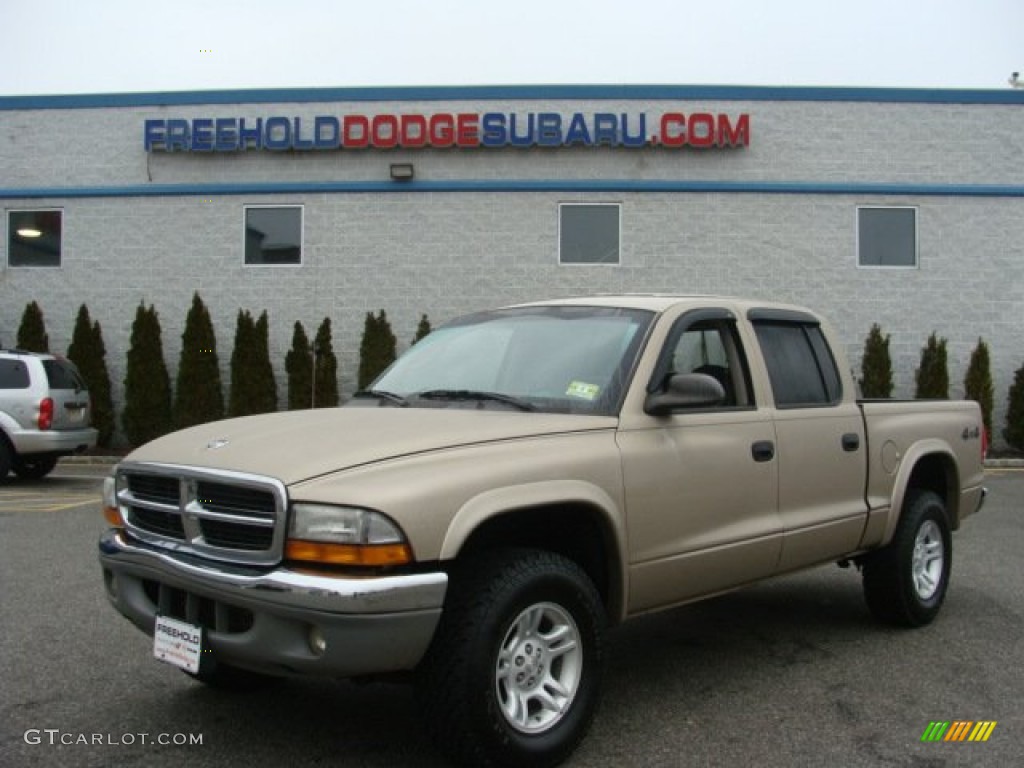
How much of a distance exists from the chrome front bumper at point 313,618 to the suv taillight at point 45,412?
10242mm

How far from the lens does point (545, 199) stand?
17.0 metres

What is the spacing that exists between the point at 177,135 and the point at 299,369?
4798 millimetres

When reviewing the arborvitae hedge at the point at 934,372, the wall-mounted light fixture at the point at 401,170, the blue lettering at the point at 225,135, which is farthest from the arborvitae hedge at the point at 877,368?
the blue lettering at the point at 225,135

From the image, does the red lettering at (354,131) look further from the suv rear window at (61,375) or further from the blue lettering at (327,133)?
the suv rear window at (61,375)

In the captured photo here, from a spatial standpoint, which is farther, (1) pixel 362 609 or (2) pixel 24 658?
(2) pixel 24 658

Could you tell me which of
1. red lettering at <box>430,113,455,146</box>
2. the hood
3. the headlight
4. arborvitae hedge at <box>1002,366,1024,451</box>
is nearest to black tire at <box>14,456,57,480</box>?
red lettering at <box>430,113,455,146</box>

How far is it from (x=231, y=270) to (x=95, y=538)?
9611mm

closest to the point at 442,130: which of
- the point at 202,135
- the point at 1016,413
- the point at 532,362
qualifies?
the point at 202,135

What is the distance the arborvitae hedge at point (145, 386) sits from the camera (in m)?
16.8

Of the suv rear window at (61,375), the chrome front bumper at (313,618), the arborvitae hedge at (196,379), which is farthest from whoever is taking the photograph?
the arborvitae hedge at (196,379)

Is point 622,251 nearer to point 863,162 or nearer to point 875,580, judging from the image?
point 863,162

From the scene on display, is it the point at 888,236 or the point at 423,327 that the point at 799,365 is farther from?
the point at 888,236

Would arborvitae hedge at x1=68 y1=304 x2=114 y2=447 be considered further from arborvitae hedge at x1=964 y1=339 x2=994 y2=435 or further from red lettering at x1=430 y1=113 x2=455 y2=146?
arborvitae hedge at x1=964 y1=339 x2=994 y2=435

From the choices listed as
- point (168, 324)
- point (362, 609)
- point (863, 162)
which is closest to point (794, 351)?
point (362, 609)
